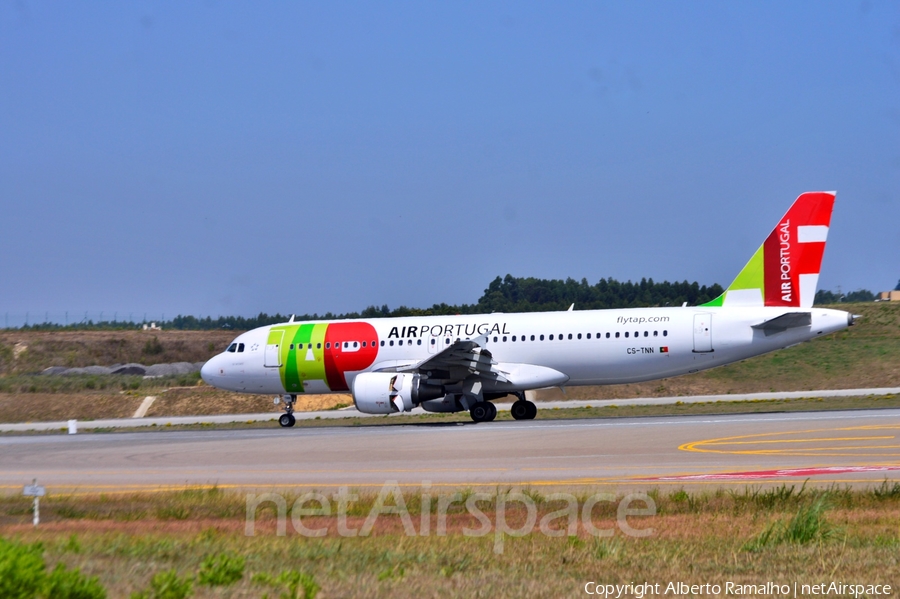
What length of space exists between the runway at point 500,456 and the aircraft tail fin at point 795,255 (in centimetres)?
366

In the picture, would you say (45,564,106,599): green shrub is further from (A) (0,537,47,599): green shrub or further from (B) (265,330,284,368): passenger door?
(B) (265,330,284,368): passenger door

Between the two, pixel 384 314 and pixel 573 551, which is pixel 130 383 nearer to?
pixel 384 314

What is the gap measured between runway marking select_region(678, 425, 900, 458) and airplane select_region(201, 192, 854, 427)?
6160 mm

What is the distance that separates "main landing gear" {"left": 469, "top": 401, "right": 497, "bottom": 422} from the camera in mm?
30938

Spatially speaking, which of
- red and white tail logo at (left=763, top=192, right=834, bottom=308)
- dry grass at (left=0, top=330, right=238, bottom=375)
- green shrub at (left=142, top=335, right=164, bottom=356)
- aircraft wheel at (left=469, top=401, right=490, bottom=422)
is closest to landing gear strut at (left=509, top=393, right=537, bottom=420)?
aircraft wheel at (left=469, top=401, right=490, bottom=422)

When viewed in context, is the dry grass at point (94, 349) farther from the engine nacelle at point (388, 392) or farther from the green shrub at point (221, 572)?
the green shrub at point (221, 572)

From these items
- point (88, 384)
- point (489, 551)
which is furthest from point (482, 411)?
point (88, 384)

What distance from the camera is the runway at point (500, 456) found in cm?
1689

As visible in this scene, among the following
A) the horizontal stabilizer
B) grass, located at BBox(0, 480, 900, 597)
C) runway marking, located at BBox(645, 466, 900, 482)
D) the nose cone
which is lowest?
runway marking, located at BBox(645, 466, 900, 482)

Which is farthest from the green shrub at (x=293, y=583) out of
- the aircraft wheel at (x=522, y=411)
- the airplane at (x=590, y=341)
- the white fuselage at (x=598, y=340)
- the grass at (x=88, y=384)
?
the grass at (x=88, y=384)

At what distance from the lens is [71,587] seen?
7582 millimetres

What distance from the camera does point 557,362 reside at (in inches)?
1217

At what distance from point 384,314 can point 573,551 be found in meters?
44.4

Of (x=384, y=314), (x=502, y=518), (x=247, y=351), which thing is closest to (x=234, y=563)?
(x=502, y=518)
